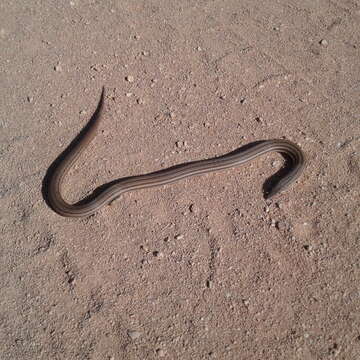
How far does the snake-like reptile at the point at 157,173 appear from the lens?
437cm

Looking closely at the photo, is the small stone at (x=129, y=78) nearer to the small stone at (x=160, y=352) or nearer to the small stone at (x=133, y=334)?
the small stone at (x=133, y=334)

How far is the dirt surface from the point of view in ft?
12.0

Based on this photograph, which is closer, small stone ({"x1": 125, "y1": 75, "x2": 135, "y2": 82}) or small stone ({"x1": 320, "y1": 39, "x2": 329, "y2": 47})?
small stone ({"x1": 125, "y1": 75, "x2": 135, "y2": 82})

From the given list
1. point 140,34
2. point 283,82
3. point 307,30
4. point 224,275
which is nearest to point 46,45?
point 140,34

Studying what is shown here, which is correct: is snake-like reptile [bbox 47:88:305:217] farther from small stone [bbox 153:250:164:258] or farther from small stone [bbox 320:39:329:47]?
small stone [bbox 320:39:329:47]

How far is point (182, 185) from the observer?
4613mm

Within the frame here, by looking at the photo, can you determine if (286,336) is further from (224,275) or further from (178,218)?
(178,218)

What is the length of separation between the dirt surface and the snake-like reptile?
0.33ft

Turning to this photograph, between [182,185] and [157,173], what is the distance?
1.04 feet

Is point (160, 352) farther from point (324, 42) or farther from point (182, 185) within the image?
point (324, 42)

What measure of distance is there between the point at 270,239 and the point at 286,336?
0.96 m

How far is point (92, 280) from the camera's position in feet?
12.8

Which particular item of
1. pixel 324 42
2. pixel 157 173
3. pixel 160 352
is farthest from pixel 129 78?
pixel 160 352

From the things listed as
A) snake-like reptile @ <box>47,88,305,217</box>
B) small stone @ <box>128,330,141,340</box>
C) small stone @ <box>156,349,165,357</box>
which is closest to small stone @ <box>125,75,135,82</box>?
snake-like reptile @ <box>47,88,305,217</box>
